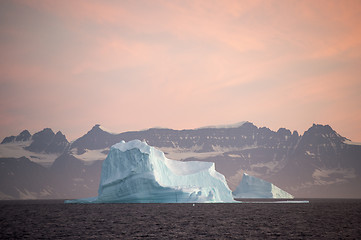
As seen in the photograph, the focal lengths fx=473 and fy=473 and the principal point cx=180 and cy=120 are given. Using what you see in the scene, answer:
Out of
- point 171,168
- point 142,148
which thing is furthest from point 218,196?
point 142,148

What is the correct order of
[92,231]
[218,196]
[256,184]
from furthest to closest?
[256,184] → [218,196] → [92,231]

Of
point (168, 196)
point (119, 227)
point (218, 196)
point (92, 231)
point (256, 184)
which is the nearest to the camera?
point (92, 231)

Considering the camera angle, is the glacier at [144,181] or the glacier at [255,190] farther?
the glacier at [255,190]

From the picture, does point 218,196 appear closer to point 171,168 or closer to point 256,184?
point 171,168

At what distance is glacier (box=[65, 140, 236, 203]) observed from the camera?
81.8 meters

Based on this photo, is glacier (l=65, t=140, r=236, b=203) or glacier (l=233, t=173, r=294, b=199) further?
glacier (l=233, t=173, r=294, b=199)

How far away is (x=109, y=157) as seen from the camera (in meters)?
86.4

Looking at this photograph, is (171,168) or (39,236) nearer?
(39,236)

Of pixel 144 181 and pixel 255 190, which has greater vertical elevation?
pixel 144 181

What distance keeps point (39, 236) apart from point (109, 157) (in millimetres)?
46268

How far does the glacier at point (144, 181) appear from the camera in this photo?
81750mm

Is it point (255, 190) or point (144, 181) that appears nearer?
point (144, 181)

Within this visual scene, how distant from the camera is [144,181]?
268 feet

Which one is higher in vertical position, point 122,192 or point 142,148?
Result: point 142,148
